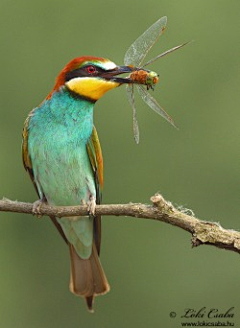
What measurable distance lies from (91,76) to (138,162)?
5696 millimetres

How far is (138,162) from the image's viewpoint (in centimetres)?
1030

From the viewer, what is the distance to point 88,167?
4.80m

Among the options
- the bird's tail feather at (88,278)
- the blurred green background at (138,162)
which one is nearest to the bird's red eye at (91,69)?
the bird's tail feather at (88,278)

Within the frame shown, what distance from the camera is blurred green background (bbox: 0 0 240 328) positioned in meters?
9.50

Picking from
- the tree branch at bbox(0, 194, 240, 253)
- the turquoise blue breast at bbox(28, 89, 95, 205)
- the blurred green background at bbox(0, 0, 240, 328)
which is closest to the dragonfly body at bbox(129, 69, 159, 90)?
the turquoise blue breast at bbox(28, 89, 95, 205)

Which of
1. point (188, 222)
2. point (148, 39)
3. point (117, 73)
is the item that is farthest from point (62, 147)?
point (188, 222)

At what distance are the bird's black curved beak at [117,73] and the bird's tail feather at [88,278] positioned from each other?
0.95 metres

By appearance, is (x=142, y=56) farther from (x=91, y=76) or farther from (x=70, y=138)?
(x=70, y=138)

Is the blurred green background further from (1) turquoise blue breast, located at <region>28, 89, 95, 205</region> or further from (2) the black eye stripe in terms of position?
(2) the black eye stripe

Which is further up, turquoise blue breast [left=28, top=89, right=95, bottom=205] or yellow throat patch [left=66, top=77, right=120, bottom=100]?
yellow throat patch [left=66, top=77, right=120, bottom=100]

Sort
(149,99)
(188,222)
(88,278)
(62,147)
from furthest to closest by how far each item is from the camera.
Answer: (88,278), (62,147), (149,99), (188,222)

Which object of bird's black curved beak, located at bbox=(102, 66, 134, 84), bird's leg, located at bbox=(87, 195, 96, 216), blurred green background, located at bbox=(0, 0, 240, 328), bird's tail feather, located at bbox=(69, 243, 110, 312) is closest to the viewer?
bird's leg, located at bbox=(87, 195, 96, 216)

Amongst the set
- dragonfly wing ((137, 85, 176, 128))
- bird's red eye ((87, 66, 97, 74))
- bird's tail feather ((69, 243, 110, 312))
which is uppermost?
bird's red eye ((87, 66, 97, 74))

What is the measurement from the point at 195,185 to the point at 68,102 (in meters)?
5.47
